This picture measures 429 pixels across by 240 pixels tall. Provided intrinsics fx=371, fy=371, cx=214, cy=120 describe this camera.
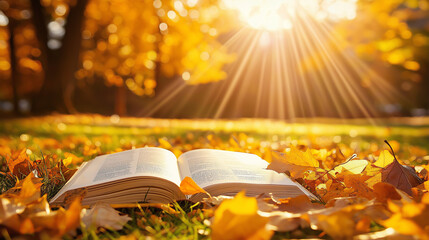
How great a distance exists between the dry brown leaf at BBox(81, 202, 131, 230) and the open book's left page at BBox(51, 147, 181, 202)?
138mm

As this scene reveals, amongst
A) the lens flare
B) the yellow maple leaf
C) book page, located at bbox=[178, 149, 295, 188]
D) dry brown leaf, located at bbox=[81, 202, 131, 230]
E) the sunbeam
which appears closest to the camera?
the yellow maple leaf

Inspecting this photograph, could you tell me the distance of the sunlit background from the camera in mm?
9852

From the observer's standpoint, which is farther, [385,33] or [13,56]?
[385,33]

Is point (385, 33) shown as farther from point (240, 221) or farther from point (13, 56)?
point (240, 221)

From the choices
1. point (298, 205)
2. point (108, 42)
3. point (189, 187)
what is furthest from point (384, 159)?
point (108, 42)

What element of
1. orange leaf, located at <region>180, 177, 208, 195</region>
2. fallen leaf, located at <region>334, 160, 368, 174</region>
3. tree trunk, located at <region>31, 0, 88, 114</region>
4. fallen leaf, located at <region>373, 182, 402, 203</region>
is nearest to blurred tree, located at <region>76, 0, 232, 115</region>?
tree trunk, located at <region>31, 0, 88, 114</region>

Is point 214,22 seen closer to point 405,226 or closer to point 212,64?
point 212,64

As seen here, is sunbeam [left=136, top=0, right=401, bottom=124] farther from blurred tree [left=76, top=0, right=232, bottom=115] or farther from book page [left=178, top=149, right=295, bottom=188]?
book page [left=178, top=149, right=295, bottom=188]

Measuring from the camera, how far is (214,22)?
36.3 ft

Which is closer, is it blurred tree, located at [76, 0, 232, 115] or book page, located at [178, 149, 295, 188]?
book page, located at [178, 149, 295, 188]

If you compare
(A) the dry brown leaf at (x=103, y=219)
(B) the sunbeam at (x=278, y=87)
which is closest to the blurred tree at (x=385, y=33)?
(B) the sunbeam at (x=278, y=87)

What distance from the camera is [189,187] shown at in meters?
1.16

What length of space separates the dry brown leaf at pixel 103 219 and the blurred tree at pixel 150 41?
8.24m

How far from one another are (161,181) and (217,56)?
1269 cm
